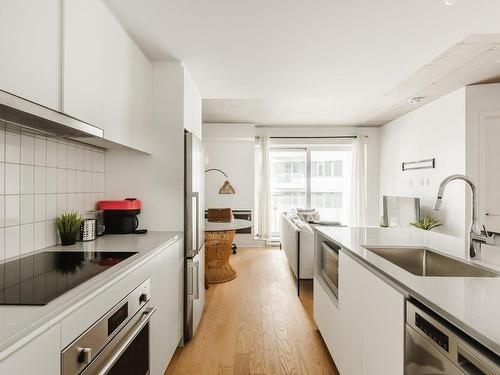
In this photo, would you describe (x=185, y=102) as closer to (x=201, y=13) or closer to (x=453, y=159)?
(x=201, y=13)

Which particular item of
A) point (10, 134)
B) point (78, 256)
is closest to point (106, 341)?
point (78, 256)

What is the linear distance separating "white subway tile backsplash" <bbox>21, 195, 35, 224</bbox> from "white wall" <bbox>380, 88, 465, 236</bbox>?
4495mm

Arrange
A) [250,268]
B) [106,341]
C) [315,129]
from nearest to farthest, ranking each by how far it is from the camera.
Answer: [106,341] → [250,268] → [315,129]

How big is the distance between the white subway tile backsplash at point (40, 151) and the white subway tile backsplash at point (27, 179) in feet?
0.22

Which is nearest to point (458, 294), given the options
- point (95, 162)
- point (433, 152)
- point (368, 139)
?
point (95, 162)

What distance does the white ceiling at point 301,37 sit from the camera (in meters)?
1.74

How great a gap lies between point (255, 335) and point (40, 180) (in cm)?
197

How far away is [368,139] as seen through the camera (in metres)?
6.43

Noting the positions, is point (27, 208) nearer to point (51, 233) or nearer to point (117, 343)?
point (51, 233)

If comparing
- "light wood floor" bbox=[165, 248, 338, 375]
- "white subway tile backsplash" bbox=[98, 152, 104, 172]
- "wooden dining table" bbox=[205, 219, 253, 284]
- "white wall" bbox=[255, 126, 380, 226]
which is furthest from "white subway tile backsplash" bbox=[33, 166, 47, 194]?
"white wall" bbox=[255, 126, 380, 226]

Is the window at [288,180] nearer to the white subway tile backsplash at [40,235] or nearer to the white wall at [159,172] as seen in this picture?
the white wall at [159,172]

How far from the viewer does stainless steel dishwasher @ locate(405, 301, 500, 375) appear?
0.70 m

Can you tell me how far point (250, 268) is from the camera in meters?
4.48

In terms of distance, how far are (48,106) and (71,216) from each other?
801 millimetres
